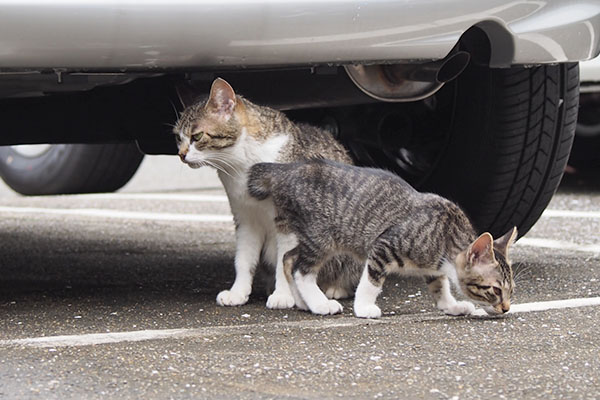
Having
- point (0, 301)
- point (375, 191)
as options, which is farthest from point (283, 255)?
point (0, 301)

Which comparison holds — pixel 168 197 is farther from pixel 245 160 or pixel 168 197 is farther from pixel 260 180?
pixel 260 180

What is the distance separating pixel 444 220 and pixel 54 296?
131 cm

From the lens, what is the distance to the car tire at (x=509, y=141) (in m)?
3.81

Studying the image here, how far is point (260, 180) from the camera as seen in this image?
3.51 m

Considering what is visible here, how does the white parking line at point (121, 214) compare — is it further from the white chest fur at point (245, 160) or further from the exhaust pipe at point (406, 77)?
the exhaust pipe at point (406, 77)

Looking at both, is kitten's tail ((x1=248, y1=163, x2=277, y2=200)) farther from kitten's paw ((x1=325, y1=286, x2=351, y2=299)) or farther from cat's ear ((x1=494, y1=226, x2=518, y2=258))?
cat's ear ((x1=494, y1=226, x2=518, y2=258))

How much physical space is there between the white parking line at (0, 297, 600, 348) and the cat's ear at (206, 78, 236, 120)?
76 cm

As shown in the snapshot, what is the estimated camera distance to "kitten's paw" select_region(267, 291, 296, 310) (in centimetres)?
352

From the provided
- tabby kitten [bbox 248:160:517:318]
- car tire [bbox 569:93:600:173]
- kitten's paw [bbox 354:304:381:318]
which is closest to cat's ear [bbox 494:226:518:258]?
tabby kitten [bbox 248:160:517:318]

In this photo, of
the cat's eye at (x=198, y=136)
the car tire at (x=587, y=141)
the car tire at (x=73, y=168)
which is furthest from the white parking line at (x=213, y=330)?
the car tire at (x=587, y=141)

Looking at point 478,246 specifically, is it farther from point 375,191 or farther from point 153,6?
point 153,6

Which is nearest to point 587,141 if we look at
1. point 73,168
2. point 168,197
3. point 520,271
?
point 168,197

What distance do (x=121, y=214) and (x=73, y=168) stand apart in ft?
2.41

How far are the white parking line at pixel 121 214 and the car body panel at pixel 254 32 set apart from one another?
2963 millimetres
